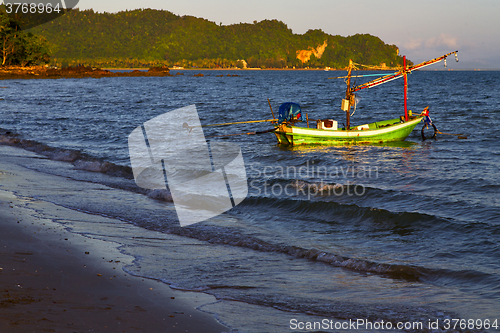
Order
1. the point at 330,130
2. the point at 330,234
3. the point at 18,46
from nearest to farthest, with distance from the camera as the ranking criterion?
the point at 330,234 < the point at 330,130 < the point at 18,46

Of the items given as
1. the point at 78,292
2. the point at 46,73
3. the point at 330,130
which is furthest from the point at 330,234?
the point at 46,73

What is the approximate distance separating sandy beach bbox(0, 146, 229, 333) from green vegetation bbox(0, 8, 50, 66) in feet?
352

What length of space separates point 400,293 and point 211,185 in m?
9.22

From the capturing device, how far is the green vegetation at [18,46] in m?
102

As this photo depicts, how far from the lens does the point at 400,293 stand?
694 centimetres

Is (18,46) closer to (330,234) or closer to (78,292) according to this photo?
(330,234)

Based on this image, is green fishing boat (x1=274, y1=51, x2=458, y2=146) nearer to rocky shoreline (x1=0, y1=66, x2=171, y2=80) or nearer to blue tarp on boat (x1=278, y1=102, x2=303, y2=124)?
blue tarp on boat (x1=278, y1=102, x2=303, y2=124)

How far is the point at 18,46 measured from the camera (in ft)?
357

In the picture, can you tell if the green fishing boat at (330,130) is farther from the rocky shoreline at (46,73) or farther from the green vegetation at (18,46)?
the green vegetation at (18,46)

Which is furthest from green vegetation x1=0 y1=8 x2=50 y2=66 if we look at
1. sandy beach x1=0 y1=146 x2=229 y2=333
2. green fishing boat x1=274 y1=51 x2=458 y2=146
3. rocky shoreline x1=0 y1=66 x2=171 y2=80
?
sandy beach x1=0 y1=146 x2=229 y2=333

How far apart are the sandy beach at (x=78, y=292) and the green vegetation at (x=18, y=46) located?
107 metres

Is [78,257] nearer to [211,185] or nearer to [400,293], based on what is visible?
[400,293]

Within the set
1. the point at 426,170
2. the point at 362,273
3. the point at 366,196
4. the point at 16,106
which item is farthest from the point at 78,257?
the point at 16,106

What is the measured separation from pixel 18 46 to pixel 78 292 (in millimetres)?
121008
